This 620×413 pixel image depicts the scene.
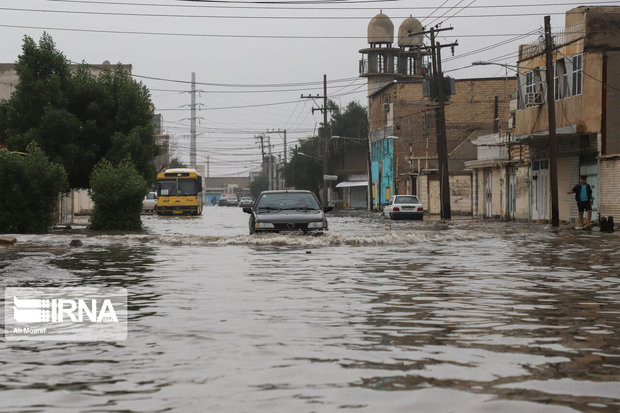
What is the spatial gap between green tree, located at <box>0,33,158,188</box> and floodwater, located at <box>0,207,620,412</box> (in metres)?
21.1

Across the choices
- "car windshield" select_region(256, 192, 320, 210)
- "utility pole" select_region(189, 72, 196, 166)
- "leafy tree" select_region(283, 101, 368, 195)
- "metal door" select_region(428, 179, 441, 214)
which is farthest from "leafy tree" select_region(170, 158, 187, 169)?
"car windshield" select_region(256, 192, 320, 210)

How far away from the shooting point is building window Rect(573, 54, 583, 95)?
39.2 meters

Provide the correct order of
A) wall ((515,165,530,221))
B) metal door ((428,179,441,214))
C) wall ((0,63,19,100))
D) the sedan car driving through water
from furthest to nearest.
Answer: wall ((0,63,19,100)) < metal door ((428,179,441,214)) < wall ((515,165,530,221)) < the sedan car driving through water

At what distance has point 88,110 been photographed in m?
→ 39.5

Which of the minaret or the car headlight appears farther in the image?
the minaret

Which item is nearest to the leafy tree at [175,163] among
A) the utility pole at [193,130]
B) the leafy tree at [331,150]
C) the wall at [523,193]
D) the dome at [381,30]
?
the utility pole at [193,130]

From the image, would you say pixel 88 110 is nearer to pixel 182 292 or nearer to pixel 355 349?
pixel 182 292

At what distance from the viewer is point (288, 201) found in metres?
26.9

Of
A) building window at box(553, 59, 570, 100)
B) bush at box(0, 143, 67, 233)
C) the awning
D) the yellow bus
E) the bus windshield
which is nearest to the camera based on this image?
bush at box(0, 143, 67, 233)

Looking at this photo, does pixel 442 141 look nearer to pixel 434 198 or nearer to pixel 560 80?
pixel 560 80

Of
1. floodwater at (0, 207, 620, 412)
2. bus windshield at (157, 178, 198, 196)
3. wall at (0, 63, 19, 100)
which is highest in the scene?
wall at (0, 63, 19, 100)

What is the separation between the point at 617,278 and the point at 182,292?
22.7ft

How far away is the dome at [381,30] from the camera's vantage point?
4013 inches

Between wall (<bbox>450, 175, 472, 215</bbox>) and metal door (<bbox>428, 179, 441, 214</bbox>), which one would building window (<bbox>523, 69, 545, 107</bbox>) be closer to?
wall (<bbox>450, 175, 472, 215</bbox>)
